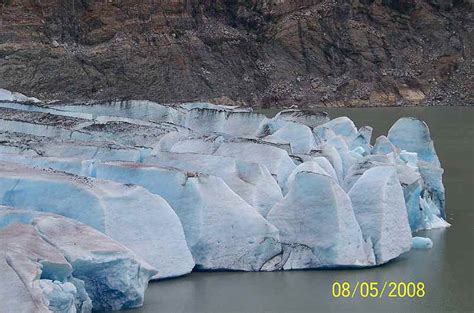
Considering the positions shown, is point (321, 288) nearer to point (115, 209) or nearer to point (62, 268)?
point (115, 209)

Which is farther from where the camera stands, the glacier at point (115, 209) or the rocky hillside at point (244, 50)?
the rocky hillside at point (244, 50)

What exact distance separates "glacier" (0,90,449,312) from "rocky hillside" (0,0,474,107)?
29205 mm

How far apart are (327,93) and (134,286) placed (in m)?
37.7

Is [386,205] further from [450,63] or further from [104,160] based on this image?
[450,63]

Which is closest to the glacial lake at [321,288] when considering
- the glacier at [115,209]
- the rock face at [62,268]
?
the glacier at [115,209]

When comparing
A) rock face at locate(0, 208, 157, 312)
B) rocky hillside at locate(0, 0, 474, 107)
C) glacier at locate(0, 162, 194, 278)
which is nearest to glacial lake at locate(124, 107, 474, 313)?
glacier at locate(0, 162, 194, 278)

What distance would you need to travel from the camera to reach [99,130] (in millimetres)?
14375

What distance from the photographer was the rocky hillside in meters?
42.4

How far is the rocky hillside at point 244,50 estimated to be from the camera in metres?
42.4

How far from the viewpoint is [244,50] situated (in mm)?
47031

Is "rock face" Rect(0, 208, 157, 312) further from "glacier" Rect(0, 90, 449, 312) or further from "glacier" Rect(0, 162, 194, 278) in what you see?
"glacier" Rect(0, 162, 194, 278)

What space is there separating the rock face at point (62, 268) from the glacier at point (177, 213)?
0.04 ft

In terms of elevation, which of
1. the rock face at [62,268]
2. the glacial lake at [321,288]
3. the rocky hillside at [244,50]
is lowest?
the glacial lake at [321,288]

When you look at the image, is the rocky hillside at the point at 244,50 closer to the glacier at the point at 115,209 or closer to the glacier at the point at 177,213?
the glacier at the point at 177,213
